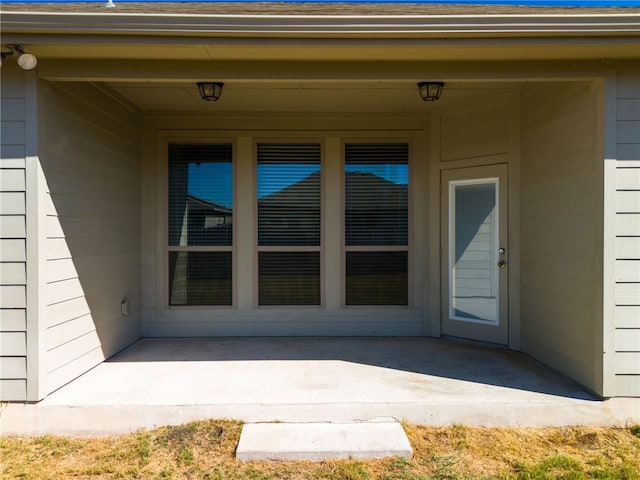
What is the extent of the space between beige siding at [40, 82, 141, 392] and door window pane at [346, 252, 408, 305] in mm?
2323

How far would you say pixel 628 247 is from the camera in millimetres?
2898

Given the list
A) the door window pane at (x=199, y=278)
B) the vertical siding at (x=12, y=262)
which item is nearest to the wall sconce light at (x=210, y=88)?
the vertical siding at (x=12, y=262)

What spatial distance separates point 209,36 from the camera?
2701mm

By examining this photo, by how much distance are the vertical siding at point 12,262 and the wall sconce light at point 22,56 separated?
5.5 inches

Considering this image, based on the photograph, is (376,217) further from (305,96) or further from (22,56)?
(22,56)

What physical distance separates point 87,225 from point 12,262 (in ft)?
2.29

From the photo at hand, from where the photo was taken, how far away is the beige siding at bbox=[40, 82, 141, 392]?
3.01m

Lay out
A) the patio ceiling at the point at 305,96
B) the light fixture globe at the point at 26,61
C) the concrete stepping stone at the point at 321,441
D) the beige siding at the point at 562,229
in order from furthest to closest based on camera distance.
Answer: the patio ceiling at the point at 305,96, the beige siding at the point at 562,229, the light fixture globe at the point at 26,61, the concrete stepping stone at the point at 321,441

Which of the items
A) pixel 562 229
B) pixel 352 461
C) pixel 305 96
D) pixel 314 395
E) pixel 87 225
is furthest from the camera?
pixel 305 96

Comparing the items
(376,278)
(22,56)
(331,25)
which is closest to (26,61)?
(22,56)

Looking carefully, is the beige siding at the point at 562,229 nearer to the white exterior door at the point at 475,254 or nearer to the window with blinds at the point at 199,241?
the white exterior door at the point at 475,254

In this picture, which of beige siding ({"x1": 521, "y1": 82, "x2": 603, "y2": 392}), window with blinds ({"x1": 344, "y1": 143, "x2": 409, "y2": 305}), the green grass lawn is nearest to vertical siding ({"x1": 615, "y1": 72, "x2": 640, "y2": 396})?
beige siding ({"x1": 521, "y1": 82, "x2": 603, "y2": 392})

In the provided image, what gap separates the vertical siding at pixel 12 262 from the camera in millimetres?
2840

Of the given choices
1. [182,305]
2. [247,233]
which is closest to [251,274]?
[247,233]
